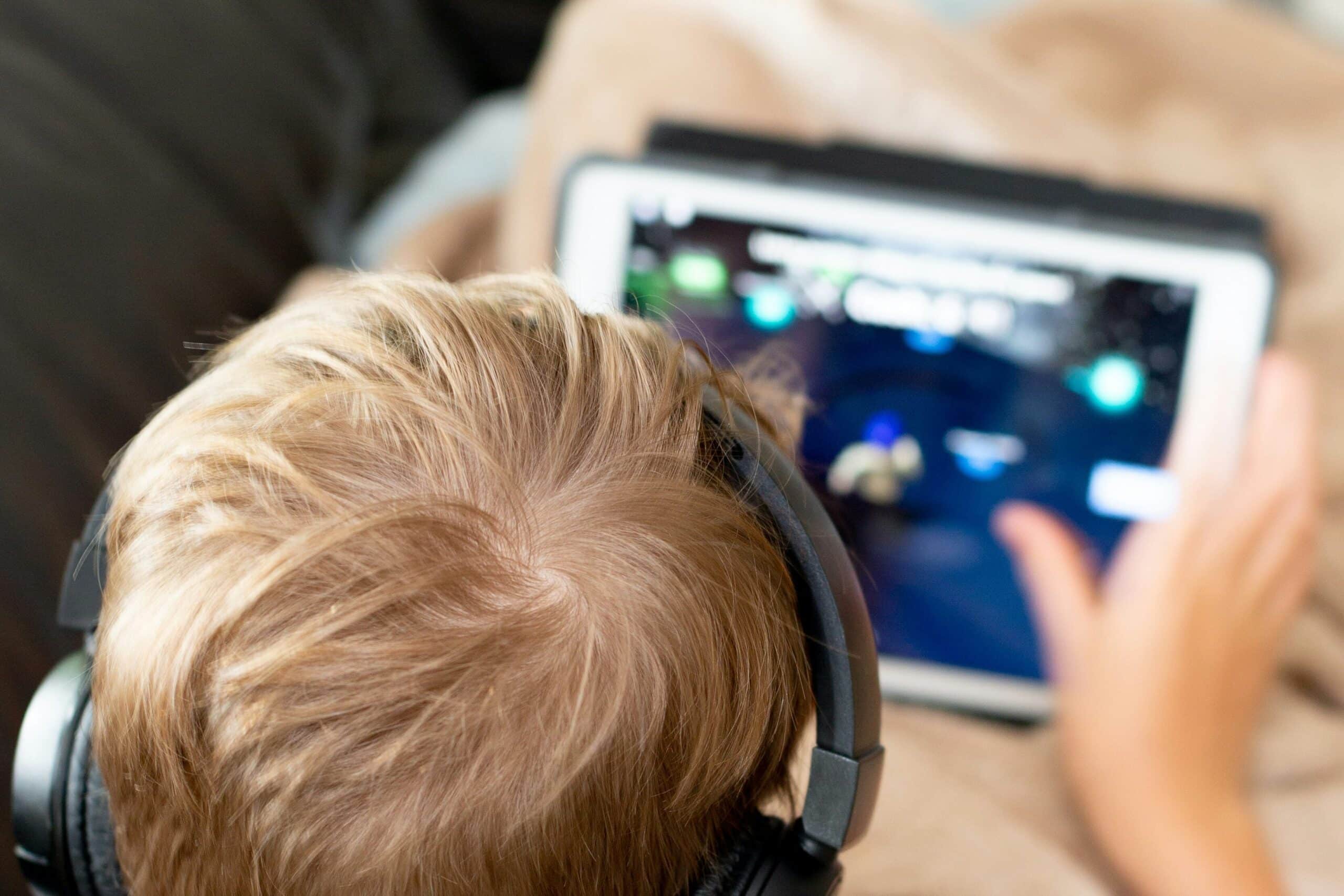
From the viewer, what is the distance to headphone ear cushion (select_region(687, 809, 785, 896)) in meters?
0.27

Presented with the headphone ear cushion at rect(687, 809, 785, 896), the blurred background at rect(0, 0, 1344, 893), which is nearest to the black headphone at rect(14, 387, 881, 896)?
the headphone ear cushion at rect(687, 809, 785, 896)

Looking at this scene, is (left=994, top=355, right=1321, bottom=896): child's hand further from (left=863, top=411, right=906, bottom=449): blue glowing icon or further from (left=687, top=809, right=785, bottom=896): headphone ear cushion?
(left=687, top=809, right=785, bottom=896): headphone ear cushion

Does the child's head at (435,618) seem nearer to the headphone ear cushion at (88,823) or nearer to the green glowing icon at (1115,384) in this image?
the headphone ear cushion at (88,823)

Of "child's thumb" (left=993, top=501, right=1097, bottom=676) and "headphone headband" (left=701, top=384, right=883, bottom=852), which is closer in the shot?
"headphone headband" (left=701, top=384, right=883, bottom=852)

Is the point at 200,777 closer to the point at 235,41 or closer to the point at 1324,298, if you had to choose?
the point at 235,41

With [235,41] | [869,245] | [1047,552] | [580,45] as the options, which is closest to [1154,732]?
[1047,552]

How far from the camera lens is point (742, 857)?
0.27 metres

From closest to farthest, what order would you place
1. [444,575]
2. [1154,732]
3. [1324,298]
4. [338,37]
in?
[444,575] → [1154,732] → [1324,298] → [338,37]

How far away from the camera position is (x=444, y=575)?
24 centimetres

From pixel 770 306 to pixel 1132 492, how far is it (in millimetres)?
225

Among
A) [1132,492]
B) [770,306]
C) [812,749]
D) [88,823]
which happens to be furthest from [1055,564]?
[88,823]

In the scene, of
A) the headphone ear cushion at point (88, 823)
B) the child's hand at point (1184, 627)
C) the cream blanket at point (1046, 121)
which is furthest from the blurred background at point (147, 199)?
the child's hand at point (1184, 627)

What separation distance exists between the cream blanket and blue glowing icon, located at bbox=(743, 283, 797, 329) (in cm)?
13

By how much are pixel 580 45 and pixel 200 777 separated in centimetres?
59
